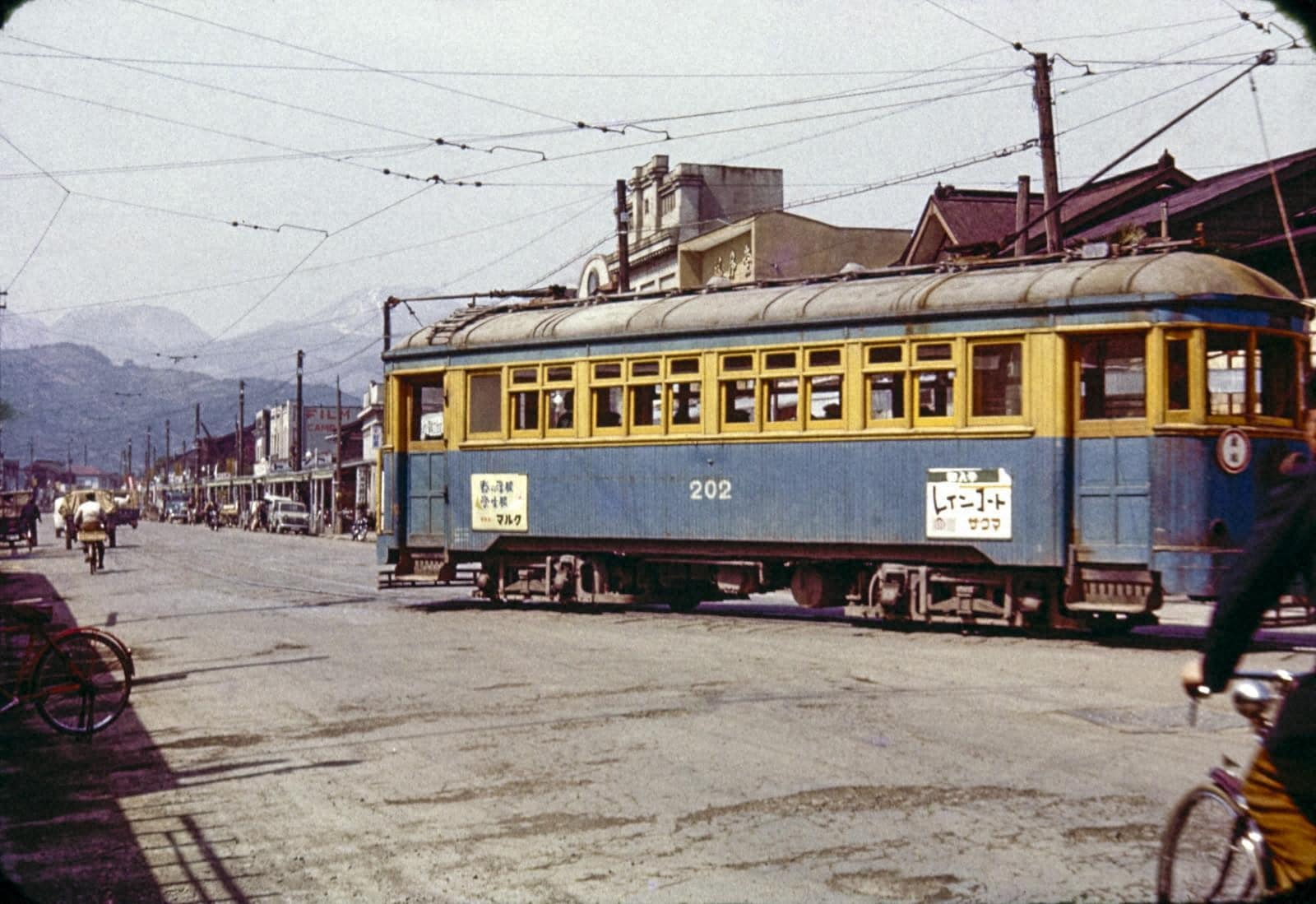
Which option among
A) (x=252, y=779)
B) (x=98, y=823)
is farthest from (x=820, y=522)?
(x=98, y=823)

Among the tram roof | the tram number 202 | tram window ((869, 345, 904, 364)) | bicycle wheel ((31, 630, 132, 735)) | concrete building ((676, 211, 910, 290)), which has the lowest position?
bicycle wheel ((31, 630, 132, 735))

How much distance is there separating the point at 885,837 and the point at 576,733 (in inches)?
134

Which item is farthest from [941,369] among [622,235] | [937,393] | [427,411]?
[622,235]

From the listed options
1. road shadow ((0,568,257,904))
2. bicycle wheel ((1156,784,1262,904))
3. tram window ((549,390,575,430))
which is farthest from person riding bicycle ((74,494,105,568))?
bicycle wheel ((1156,784,1262,904))

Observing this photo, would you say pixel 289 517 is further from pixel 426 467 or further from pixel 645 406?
pixel 645 406

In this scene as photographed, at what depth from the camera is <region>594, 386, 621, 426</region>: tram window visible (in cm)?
1919

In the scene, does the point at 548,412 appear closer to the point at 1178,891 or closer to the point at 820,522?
the point at 820,522

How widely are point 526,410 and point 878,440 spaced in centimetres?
582

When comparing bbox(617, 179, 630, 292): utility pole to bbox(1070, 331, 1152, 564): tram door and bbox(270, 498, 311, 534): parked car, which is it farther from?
bbox(270, 498, 311, 534): parked car

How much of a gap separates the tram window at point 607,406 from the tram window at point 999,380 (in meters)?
5.20

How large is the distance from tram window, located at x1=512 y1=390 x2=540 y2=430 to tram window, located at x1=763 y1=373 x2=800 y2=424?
3.88 metres

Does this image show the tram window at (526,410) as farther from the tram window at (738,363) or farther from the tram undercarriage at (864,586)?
the tram window at (738,363)

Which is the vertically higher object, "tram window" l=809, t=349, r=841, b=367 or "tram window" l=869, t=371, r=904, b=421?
"tram window" l=809, t=349, r=841, b=367

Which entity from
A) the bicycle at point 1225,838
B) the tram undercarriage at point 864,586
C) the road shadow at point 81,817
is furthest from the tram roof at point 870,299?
the bicycle at point 1225,838
